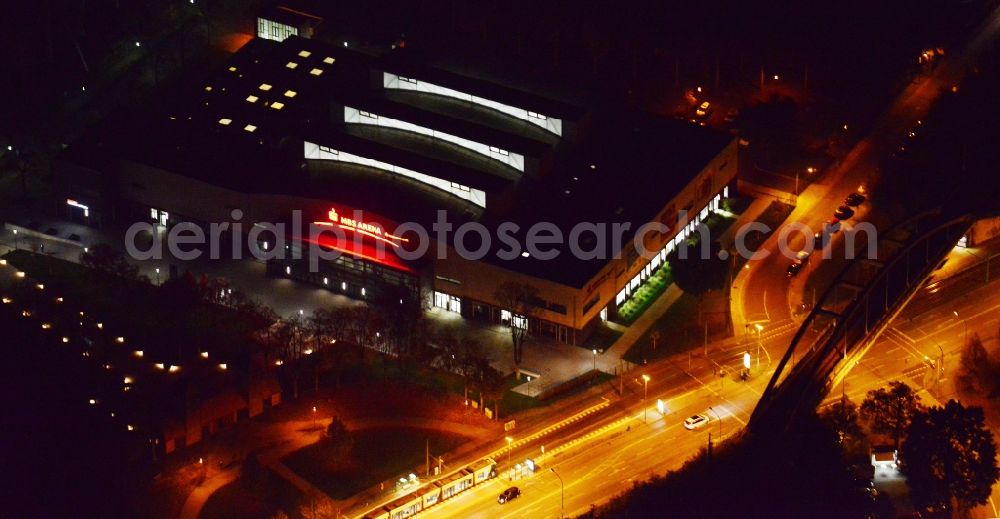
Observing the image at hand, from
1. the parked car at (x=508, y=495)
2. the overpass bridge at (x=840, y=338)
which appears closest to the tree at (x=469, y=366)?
the parked car at (x=508, y=495)

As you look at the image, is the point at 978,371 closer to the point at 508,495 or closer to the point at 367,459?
the point at 508,495

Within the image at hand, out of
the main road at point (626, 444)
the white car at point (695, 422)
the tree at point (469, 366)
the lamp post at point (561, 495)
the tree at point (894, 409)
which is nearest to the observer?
the lamp post at point (561, 495)

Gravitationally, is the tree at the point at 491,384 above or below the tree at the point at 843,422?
above

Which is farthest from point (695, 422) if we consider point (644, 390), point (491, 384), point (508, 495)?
point (508, 495)

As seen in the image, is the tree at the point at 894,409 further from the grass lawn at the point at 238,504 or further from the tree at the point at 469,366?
the grass lawn at the point at 238,504

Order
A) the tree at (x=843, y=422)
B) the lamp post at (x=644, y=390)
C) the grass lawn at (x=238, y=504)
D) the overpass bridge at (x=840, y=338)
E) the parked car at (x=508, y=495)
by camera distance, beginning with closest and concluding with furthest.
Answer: the grass lawn at (x=238, y=504)
the parked car at (x=508, y=495)
the tree at (x=843, y=422)
the overpass bridge at (x=840, y=338)
the lamp post at (x=644, y=390)

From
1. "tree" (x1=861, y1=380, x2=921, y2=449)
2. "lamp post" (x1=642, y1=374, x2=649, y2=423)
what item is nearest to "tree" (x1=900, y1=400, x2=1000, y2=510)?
"tree" (x1=861, y1=380, x2=921, y2=449)

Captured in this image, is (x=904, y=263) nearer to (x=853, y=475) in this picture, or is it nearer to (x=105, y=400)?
(x=853, y=475)
